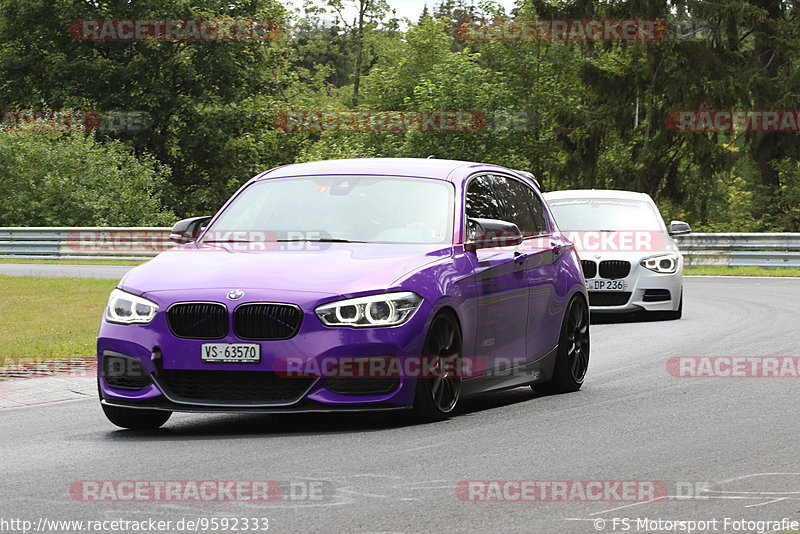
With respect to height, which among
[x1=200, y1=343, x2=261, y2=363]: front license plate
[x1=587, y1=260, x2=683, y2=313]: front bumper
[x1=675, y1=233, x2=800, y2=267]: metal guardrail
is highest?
[x1=200, y1=343, x2=261, y2=363]: front license plate

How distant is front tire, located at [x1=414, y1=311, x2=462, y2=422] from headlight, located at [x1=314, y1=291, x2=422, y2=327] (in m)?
0.24

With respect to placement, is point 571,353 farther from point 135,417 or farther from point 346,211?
point 135,417

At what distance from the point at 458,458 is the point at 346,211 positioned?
8.00 ft

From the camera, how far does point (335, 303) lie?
7.60 metres

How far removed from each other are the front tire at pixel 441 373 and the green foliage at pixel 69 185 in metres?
31.8

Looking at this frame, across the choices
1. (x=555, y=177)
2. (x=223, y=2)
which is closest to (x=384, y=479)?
(x=555, y=177)

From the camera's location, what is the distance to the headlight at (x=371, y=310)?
7.58m

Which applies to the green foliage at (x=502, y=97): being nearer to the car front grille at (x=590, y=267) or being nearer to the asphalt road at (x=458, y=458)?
the car front grille at (x=590, y=267)

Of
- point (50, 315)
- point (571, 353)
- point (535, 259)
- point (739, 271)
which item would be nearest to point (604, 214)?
point (50, 315)

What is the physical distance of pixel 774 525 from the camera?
5.49 meters

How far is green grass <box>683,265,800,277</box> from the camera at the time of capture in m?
29.8

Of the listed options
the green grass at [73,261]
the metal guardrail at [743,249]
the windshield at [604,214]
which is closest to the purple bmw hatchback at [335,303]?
the windshield at [604,214]

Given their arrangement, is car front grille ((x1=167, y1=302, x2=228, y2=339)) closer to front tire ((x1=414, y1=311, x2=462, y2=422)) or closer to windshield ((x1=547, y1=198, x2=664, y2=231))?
front tire ((x1=414, y1=311, x2=462, y2=422))

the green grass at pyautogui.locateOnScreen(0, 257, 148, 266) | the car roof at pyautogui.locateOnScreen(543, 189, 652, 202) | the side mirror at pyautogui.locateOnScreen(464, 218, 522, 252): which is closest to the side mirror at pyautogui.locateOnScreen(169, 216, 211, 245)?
the side mirror at pyautogui.locateOnScreen(464, 218, 522, 252)
